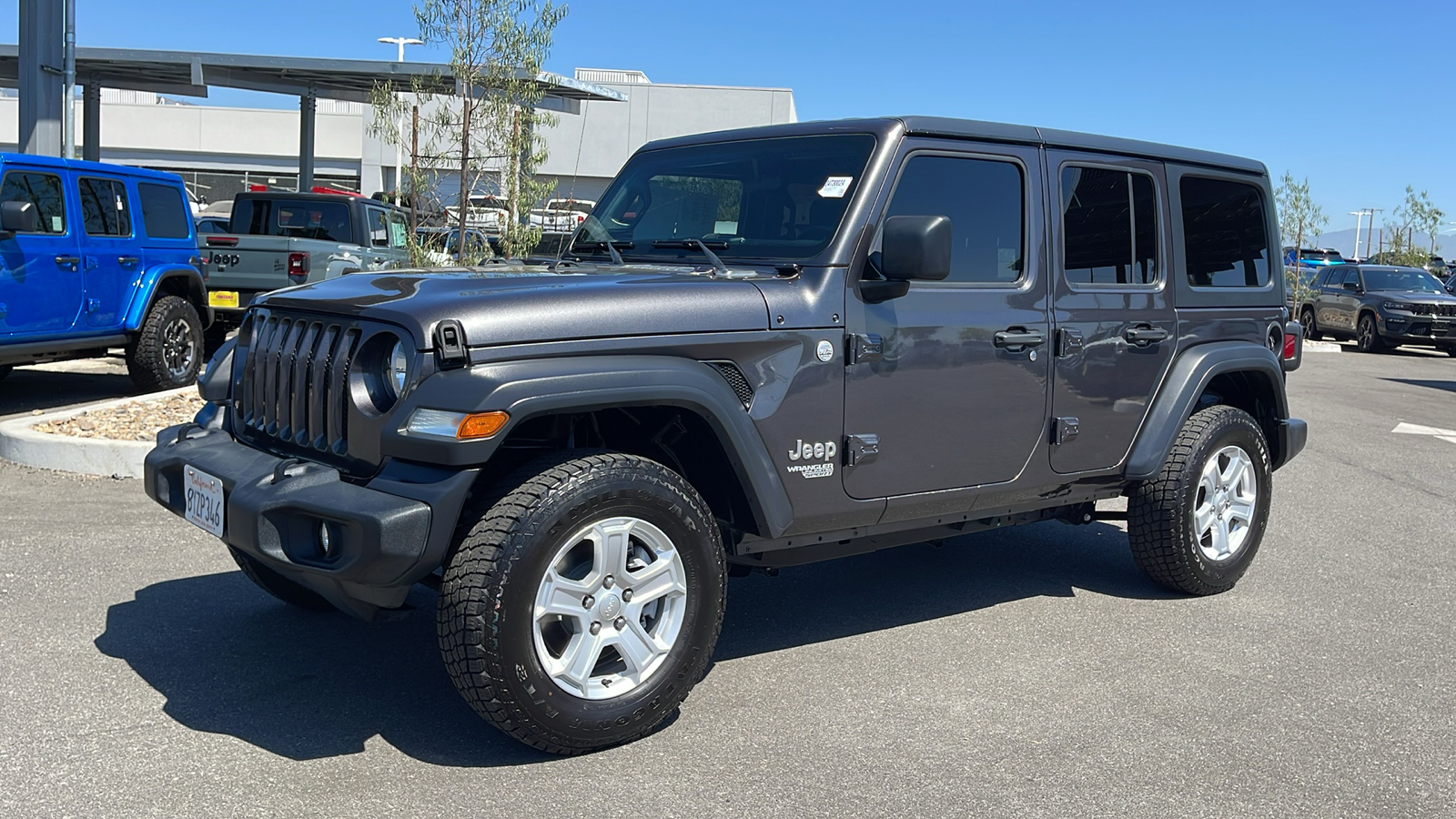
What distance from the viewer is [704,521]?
384cm

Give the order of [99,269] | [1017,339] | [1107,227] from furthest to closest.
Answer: [99,269] → [1107,227] → [1017,339]

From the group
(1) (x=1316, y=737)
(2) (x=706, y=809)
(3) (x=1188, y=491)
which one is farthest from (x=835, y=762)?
(3) (x=1188, y=491)

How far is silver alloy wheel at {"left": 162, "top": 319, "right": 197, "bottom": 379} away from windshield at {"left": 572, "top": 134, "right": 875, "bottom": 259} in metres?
6.78

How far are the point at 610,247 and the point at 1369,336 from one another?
73.7 ft

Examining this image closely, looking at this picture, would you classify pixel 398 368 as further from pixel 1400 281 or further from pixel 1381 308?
pixel 1400 281

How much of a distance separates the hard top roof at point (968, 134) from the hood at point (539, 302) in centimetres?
87

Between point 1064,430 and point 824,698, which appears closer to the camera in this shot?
point 824,698

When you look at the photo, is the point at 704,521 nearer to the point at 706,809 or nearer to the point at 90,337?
the point at 706,809

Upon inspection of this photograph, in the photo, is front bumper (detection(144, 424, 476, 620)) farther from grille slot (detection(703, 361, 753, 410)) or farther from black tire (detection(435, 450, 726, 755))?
grille slot (detection(703, 361, 753, 410))

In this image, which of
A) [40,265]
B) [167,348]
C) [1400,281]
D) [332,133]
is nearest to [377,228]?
[167,348]

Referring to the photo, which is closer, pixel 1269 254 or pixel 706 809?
pixel 706 809

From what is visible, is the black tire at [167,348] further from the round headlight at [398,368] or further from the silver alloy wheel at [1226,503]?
the silver alloy wheel at [1226,503]

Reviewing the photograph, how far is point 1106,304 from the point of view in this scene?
506 centimetres

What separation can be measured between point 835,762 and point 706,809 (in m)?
0.51
